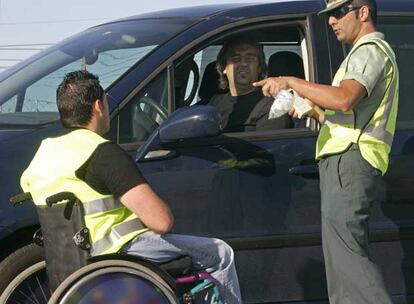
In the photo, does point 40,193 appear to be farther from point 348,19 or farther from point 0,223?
point 348,19

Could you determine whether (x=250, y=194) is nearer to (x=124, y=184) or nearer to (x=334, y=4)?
(x=334, y=4)

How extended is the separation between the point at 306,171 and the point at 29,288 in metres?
1.43

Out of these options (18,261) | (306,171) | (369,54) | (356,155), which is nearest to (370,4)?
(369,54)

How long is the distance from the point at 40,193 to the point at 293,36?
197cm

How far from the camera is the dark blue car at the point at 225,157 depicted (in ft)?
16.1

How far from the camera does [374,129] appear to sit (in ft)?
15.6

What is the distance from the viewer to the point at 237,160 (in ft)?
16.7

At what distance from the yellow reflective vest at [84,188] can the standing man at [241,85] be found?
125cm

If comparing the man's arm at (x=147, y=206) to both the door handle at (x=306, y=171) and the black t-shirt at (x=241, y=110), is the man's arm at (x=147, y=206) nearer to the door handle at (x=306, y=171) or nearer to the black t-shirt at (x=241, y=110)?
the door handle at (x=306, y=171)

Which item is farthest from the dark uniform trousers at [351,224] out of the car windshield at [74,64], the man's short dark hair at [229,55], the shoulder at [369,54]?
the car windshield at [74,64]

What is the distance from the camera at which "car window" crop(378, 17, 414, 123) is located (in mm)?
Answer: 5438

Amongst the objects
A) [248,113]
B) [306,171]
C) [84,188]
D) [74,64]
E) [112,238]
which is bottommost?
[306,171]

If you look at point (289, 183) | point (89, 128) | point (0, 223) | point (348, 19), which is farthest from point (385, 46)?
point (0, 223)

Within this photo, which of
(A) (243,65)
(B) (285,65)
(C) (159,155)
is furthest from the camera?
(B) (285,65)
